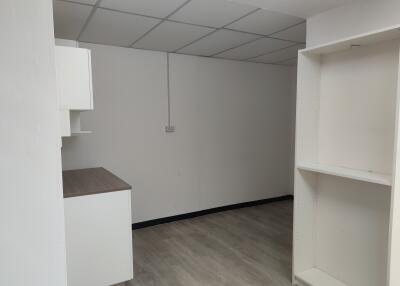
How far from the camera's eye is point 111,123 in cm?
371

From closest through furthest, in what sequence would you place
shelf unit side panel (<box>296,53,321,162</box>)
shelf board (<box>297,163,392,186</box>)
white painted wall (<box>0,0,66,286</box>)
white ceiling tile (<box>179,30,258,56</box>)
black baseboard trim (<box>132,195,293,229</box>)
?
white painted wall (<box>0,0,66,286</box>) → shelf board (<box>297,163,392,186</box>) → shelf unit side panel (<box>296,53,321,162</box>) → white ceiling tile (<box>179,30,258,56</box>) → black baseboard trim (<box>132,195,293,229</box>)

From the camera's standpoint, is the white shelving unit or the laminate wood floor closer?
the white shelving unit

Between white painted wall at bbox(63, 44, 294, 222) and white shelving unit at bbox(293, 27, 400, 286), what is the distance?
2.10m

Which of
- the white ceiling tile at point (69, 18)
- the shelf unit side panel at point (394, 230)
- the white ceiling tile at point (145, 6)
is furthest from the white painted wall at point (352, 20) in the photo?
the white ceiling tile at point (69, 18)

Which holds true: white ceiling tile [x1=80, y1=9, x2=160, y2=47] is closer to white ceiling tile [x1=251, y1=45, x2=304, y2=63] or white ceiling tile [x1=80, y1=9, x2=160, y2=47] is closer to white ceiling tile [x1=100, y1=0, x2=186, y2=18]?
white ceiling tile [x1=100, y1=0, x2=186, y2=18]

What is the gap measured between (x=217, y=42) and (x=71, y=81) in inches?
73.4

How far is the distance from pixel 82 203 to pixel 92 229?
24 centimetres

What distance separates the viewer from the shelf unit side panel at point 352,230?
85.6 inches

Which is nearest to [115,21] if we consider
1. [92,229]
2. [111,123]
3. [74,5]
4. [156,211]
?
[74,5]

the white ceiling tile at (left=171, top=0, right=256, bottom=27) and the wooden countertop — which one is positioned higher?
the white ceiling tile at (left=171, top=0, right=256, bottom=27)

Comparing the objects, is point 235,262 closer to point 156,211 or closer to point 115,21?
point 156,211

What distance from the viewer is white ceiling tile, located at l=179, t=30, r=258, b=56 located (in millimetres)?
3203

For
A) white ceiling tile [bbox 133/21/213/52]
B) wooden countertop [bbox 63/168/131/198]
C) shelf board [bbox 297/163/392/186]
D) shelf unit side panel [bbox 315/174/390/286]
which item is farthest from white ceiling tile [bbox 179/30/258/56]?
wooden countertop [bbox 63/168/131/198]

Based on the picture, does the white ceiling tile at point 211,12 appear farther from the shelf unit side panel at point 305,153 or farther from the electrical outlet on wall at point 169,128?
the electrical outlet on wall at point 169,128
